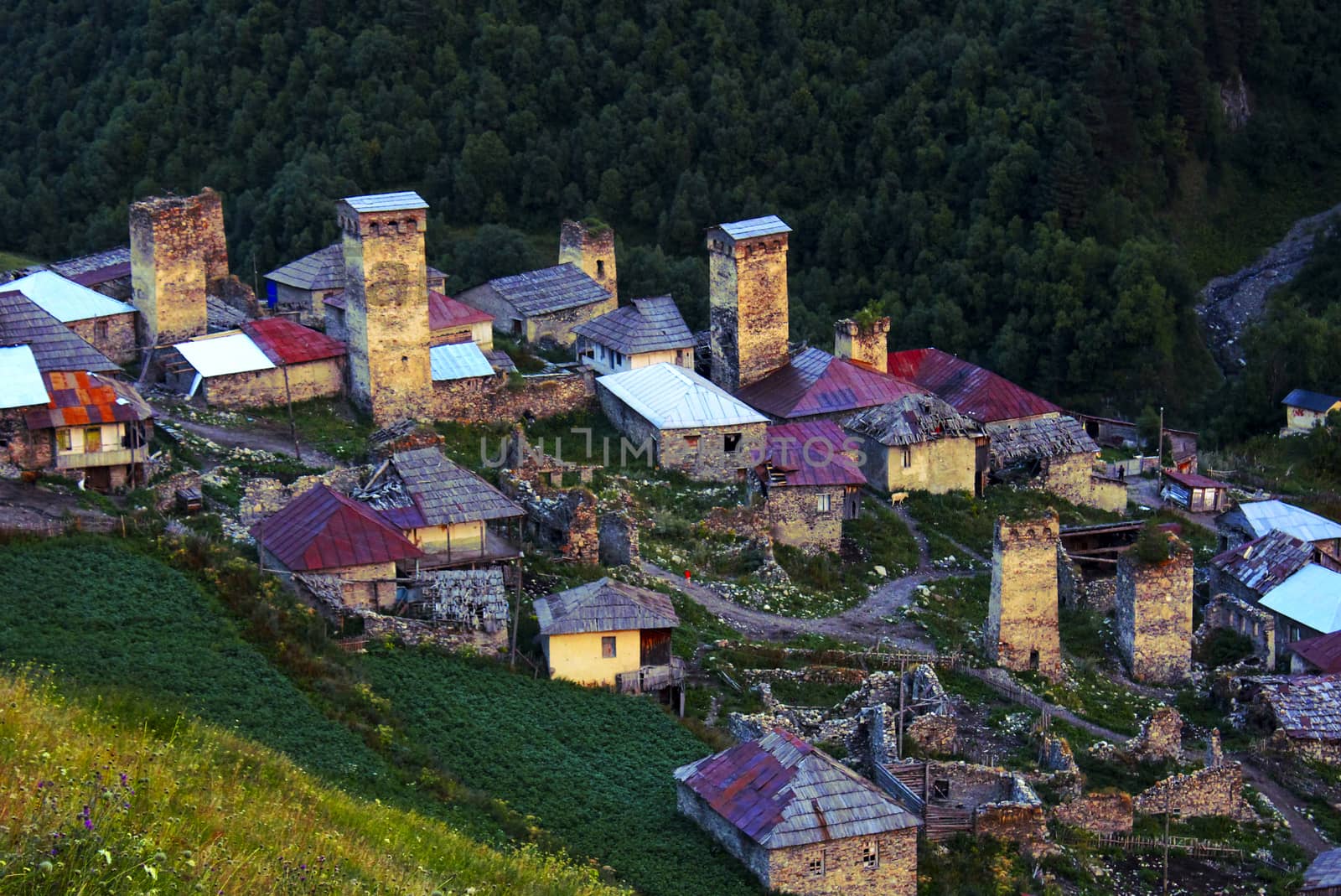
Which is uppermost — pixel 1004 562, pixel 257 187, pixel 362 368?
pixel 257 187

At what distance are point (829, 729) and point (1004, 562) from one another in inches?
222

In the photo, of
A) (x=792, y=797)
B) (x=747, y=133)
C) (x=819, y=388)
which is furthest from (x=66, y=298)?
(x=747, y=133)

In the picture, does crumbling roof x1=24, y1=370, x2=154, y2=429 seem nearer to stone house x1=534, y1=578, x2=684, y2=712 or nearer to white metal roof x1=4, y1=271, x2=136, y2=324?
white metal roof x1=4, y1=271, x2=136, y2=324

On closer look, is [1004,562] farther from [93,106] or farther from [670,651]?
[93,106]

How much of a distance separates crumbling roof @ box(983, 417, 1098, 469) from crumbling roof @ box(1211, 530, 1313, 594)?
412cm

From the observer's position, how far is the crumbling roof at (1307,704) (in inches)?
1228

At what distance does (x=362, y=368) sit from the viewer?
38969 mm

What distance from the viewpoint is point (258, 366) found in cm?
3872

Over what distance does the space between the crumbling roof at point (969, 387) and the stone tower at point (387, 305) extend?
1136 cm

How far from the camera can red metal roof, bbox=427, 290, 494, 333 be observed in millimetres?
43188

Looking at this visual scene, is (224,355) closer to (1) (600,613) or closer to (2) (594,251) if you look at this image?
(2) (594,251)

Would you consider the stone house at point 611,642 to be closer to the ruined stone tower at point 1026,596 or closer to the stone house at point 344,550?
the stone house at point 344,550

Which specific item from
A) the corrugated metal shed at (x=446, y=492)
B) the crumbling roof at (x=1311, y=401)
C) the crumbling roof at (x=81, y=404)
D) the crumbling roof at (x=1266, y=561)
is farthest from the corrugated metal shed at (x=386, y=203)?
the crumbling roof at (x=1311, y=401)

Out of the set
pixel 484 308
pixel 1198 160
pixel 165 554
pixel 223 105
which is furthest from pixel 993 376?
pixel 223 105
